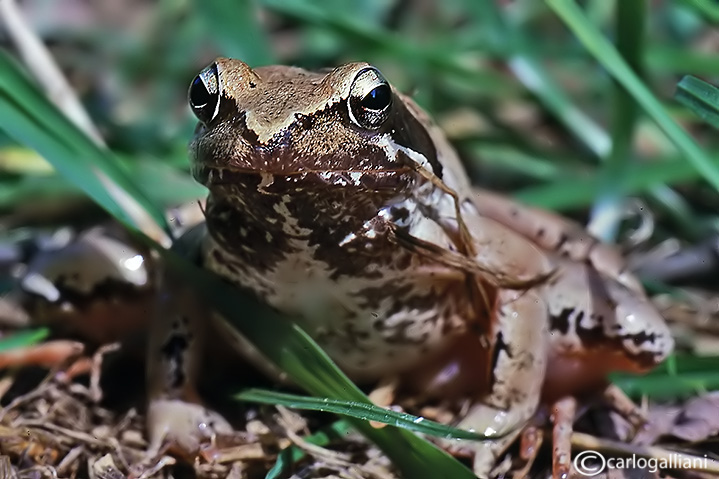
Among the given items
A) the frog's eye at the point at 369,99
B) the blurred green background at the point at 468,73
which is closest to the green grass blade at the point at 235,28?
the blurred green background at the point at 468,73

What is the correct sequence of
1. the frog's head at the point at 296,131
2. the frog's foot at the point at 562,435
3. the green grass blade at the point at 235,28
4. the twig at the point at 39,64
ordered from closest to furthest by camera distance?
the frog's head at the point at 296,131, the frog's foot at the point at 562,435, the twig at the point at 39,64, the green grass blade at the point at 235,28

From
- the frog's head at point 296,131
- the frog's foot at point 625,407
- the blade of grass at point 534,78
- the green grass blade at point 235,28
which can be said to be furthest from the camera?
the blade of grass at point 534,78

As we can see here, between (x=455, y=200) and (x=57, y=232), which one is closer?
(x=455, y=200)

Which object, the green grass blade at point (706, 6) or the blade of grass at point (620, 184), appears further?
the blade of grass at point (620, 184)

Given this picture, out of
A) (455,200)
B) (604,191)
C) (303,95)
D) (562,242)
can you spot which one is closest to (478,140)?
(604,191)

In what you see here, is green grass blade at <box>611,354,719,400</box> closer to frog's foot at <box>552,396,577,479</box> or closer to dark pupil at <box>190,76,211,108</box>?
frog's foot at <box>552,396,577,479</box>

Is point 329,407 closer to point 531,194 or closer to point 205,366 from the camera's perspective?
point 205,366

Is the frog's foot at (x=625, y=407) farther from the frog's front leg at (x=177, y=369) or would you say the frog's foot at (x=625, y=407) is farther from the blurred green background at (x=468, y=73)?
the frog's front leg at (x=177, y=369)

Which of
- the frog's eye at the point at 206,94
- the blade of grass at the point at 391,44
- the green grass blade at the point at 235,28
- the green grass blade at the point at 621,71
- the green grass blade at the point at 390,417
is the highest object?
the blade of grass at the point at 391,44

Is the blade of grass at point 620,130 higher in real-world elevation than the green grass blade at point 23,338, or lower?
higher
